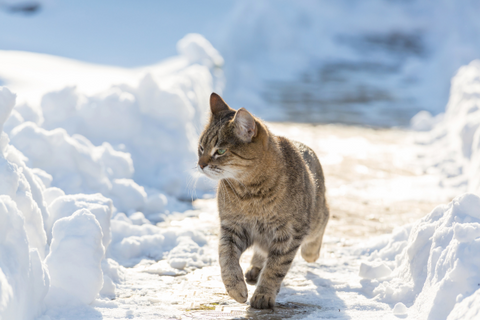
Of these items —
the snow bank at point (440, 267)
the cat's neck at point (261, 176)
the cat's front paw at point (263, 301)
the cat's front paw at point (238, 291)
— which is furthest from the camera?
the cat's neck at point (261, 176)

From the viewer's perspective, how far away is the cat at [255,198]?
10.3 ft

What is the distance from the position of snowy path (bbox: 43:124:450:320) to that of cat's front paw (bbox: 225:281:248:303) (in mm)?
95

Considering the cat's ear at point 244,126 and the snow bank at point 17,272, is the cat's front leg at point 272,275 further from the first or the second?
the snow bank at point 17,272

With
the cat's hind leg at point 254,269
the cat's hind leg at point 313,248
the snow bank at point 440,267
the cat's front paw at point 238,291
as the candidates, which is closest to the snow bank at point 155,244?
the cat's hind leg at point 254,269

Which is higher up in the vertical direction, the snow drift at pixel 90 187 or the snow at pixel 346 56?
the snow at pixel 346 56

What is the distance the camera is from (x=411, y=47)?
20.8m

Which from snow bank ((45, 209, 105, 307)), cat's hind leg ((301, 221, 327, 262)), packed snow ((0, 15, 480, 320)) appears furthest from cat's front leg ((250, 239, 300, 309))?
snow bank ((45, 209, 105, 307))

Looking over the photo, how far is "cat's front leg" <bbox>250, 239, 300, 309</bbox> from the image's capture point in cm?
308

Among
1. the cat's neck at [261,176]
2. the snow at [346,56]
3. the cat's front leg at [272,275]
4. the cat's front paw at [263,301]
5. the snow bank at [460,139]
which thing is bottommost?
the cat's front paw at [263,301]

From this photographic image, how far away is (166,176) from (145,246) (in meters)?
1.83

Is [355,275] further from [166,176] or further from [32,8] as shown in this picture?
[32,8]

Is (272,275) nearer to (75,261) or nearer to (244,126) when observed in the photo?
(244,126)

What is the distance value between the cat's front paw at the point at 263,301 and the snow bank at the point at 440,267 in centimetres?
68

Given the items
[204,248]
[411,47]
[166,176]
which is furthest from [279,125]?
[411,47]
